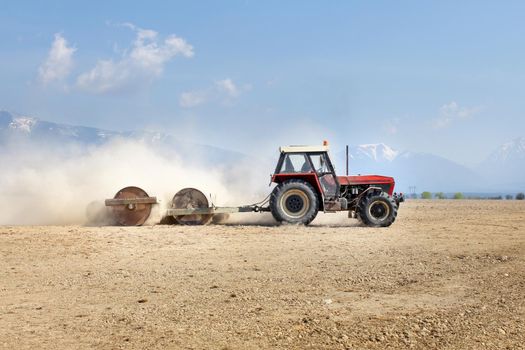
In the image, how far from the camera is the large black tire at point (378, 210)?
57.7ft

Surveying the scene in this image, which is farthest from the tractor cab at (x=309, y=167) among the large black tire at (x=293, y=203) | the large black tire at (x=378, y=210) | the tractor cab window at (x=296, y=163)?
the large black tire at (x=378, y=210)

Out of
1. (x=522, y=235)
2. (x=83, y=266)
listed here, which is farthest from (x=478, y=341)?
(x=522, y=235)

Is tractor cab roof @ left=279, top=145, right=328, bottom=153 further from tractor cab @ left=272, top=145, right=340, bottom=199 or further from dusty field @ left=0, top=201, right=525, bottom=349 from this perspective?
dusty field @ left=0, top=201, right=525, bottom=349

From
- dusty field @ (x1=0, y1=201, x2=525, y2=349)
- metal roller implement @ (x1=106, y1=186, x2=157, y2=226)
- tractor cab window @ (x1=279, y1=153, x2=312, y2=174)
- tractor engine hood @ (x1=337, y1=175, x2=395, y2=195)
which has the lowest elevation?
dusty field @ (x1=0, y1=201, x2=525, y2=349)

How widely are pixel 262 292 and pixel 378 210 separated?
983 centimetres

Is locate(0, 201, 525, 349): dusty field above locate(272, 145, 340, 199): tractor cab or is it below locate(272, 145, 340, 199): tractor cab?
below

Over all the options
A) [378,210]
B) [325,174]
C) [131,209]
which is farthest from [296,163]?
[131,209]

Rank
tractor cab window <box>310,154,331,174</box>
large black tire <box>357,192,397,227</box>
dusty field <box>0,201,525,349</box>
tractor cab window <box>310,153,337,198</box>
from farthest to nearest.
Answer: tractor cab window <box>310,154,331,174</box>, tractor cab window <box>310,153,337,198</box>, large black tire <box>357,192,397,227</box>, dusty field <box>0,201,525,349</box>

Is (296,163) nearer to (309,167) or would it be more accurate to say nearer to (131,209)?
(309,167)

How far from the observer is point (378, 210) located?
17.7 meters

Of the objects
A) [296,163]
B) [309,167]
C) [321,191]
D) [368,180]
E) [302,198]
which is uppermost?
[296,163]

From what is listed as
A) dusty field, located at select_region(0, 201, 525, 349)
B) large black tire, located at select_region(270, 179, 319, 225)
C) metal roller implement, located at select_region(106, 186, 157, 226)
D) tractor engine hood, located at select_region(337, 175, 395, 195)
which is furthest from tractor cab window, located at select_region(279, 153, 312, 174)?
metal roller implement, located at select_region(106, 186, 157, 226)

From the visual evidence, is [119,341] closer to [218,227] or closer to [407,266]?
[407,266]

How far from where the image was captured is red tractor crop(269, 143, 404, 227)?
58.0ft
